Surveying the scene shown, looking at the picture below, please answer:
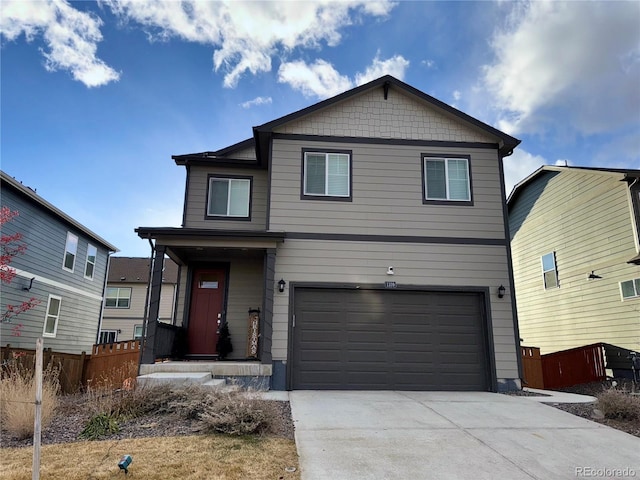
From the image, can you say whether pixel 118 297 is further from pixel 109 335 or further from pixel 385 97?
pixel 385 97

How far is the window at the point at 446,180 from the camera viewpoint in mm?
9844

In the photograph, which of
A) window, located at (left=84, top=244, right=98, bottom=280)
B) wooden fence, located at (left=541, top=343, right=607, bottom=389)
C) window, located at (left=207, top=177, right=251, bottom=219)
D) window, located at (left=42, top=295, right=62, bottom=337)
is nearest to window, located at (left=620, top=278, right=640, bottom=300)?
wooden fence, located at (left=541, top=343, right=607, bottom=389)

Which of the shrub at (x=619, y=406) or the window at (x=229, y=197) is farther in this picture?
the window at (x=229, y=197)

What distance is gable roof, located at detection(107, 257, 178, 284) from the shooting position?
24516 millimetres

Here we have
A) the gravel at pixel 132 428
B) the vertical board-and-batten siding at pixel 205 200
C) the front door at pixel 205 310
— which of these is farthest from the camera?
the vertical board-and-batten siding at pixel 205 200

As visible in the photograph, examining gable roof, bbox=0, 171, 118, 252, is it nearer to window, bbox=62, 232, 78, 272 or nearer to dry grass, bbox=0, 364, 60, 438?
window, bbox=62, 232, 78, 272

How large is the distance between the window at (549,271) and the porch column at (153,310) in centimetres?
1335

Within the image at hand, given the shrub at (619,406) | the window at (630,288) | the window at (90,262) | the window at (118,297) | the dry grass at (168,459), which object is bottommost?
the dry grass at (168,459)

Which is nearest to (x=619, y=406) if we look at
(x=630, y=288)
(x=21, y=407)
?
(x=630, y=288)

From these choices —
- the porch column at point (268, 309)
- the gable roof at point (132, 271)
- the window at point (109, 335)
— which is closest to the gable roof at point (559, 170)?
the porch column at point (268, 309)

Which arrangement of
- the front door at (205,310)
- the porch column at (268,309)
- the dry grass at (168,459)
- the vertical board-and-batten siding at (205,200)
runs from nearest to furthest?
the dry grass at (168,459), the porch column at (268,309), the front door at (205,310), the vertical board-and-batten siding at (205,200)

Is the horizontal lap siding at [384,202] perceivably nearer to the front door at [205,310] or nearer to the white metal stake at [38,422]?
the front door at [205,310]

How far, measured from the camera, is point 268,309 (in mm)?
8680

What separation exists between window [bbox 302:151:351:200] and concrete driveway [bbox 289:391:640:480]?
4.58 m
